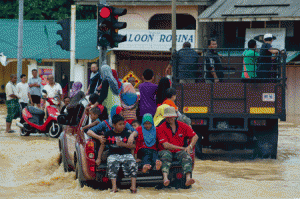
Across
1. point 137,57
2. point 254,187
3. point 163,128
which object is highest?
point 137,57

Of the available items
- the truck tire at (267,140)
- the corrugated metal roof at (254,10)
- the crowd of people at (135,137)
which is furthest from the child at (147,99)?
the corrugated metal roof at (254,10)

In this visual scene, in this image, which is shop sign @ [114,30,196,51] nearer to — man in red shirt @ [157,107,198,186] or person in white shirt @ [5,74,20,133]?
person in white shirt @ [5,74,20,133]

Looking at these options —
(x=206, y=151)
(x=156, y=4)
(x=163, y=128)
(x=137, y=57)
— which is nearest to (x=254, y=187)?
(x=163, y=128)

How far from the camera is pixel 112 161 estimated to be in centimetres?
901

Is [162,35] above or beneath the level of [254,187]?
above

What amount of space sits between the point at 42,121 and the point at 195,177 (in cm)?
825

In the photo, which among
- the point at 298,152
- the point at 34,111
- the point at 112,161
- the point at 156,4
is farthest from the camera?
the point at 156,4

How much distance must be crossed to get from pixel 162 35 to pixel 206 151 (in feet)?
53.8

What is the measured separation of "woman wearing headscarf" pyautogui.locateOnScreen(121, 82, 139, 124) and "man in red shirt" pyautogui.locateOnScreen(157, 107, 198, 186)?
3.98 ft

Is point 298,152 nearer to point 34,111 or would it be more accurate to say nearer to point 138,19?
point 34,111

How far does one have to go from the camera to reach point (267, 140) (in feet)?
45.0

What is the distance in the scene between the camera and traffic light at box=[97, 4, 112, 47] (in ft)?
41.4

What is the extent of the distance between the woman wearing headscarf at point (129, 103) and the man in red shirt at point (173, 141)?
3.98 ft

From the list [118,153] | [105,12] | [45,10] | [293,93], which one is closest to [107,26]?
[105,12]
